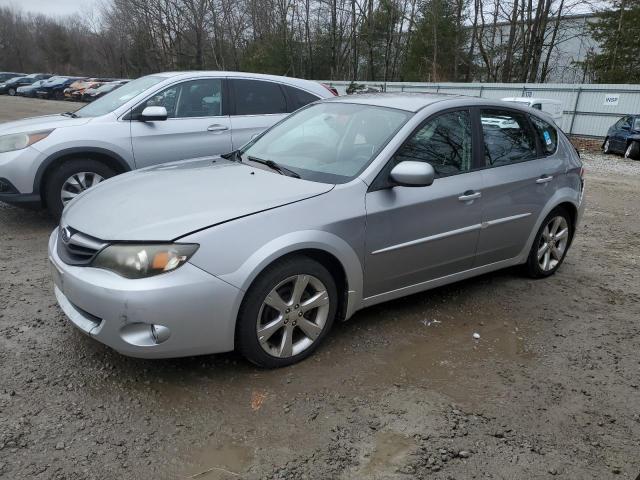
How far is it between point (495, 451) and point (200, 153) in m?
4.67

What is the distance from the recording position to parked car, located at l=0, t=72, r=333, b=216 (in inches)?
214

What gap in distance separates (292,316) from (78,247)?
1.30m

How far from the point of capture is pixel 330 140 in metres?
3.94

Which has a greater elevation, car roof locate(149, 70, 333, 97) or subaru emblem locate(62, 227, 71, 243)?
car roof locate(149, 70, 333, 97)

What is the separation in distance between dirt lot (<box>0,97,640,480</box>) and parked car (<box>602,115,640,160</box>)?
14.1m

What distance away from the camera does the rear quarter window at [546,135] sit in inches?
185

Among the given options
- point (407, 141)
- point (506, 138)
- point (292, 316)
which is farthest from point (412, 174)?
point (506, 138)

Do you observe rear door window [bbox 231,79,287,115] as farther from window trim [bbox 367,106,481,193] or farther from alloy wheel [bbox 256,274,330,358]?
alloy wheel [bbox 256,274,330,358]

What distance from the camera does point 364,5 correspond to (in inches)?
1485

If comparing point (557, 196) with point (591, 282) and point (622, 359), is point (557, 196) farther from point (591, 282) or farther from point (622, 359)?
point (622, 359)

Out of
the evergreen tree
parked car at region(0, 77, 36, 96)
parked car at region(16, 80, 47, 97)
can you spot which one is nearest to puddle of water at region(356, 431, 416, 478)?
the evergreen tree

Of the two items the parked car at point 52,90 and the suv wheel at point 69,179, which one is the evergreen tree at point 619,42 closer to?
the suv wheel at point 69,179

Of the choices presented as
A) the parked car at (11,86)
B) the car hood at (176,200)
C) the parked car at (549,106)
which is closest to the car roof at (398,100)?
the car hood at (176,200)

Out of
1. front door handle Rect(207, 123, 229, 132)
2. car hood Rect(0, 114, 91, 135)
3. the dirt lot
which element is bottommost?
the dirt lot
